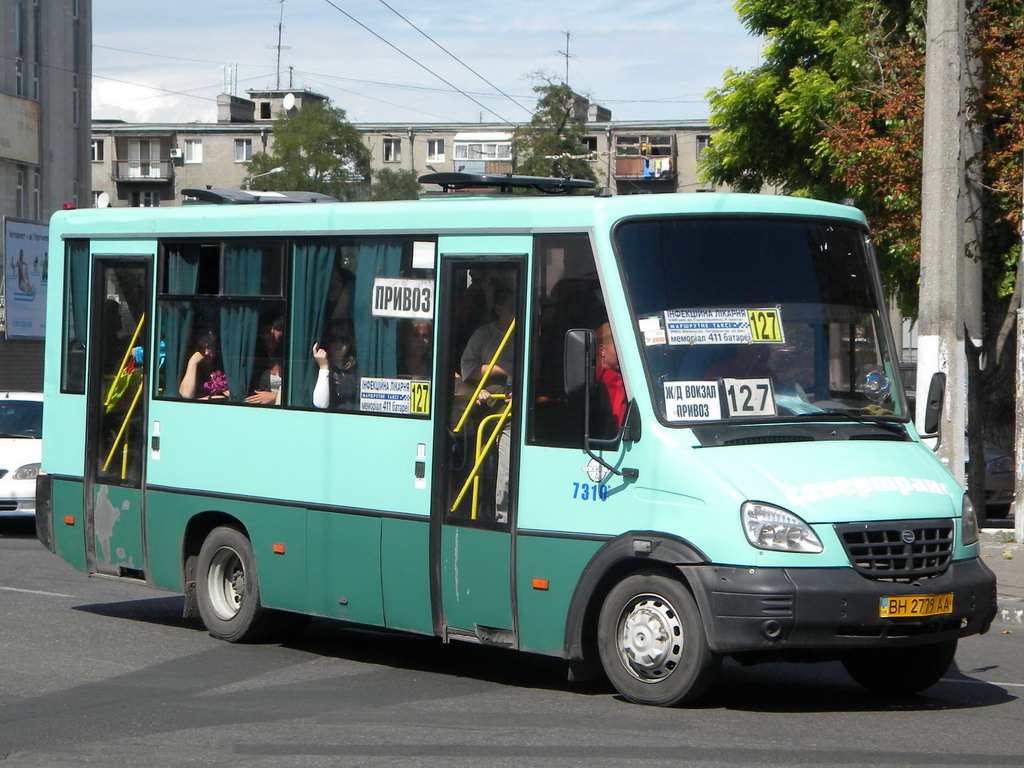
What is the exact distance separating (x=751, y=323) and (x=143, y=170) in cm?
9469

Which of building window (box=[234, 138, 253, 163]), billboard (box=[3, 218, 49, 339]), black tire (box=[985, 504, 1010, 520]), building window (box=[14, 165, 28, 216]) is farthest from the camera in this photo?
building window (box=[234, 138, 253, 163])

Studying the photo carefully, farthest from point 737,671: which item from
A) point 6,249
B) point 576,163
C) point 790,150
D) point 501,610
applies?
point 576,163

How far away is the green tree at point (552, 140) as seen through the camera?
72.2m

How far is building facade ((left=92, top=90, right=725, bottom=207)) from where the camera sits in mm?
90250

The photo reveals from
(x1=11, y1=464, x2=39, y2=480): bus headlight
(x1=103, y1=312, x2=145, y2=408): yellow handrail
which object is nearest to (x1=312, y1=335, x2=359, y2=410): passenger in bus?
(x1=103, y1=312, x2=145, y2=408): yellow handrail

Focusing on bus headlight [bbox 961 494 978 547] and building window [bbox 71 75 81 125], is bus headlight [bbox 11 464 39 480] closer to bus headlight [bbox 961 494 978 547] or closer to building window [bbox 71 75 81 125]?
bus headlight [bbox 961 494 978 547]

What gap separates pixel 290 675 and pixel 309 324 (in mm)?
2092

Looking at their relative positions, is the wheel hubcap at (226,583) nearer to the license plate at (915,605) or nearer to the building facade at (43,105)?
the license plate at (915,605)

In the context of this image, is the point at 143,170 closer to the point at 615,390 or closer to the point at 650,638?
the point at 615,390

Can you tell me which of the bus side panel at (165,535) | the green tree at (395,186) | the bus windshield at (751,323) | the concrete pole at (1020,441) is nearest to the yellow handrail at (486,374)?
the bus windshield at (751,323)

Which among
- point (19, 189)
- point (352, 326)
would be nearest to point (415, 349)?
point (352, 326)

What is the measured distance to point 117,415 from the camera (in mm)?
10945

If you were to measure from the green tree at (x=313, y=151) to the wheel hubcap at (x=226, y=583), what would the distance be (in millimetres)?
65466

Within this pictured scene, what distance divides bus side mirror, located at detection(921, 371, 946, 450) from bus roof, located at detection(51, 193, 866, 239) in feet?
3.11
